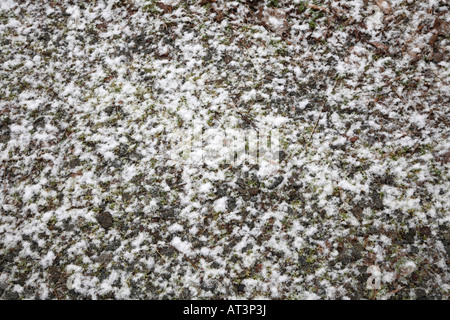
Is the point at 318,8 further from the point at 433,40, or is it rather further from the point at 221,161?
the point at 221,161

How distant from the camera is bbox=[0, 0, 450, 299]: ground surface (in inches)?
87.0

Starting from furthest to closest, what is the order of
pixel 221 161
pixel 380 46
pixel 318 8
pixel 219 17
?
pixel 219 17 < pixel 318 8 < pixel 380 46 < pixel 221 161

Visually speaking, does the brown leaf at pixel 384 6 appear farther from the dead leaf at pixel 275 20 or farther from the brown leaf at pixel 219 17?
the brown leaf at pixel 219 17

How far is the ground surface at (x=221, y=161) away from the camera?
2.21 meters

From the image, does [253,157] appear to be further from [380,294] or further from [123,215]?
[380,294]

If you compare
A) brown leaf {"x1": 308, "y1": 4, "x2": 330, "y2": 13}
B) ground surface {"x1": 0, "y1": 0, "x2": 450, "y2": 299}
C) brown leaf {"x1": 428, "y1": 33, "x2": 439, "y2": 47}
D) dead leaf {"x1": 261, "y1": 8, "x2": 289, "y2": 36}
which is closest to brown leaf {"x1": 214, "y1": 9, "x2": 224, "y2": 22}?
ground surface {"x1": 0, "y1": 0, "x2": 450, "y2": 299}

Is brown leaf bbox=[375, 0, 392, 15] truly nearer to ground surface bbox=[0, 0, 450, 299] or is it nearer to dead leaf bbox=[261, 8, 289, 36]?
ground surface bbox=[0, 0, 450, 299]

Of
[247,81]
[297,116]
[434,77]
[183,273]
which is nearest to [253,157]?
[297,116]

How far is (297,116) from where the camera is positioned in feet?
8.46

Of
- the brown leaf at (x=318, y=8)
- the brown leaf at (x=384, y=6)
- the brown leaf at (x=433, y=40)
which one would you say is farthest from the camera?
the brown leaf at (x=318, y=8)

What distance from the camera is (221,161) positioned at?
252 centimetres

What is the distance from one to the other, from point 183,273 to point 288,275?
881 mm

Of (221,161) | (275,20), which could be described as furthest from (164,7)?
(221,161)

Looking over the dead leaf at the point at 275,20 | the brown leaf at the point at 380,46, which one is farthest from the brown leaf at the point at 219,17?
the brown leaf at the point at 380,46
